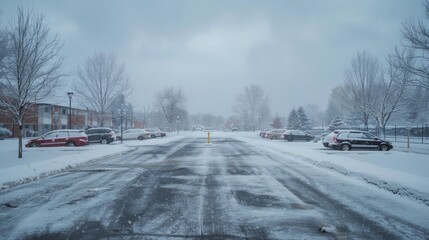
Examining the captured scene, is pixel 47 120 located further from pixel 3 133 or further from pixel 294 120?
pixel 294 120

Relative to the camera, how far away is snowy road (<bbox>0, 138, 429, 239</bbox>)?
5.43 meters

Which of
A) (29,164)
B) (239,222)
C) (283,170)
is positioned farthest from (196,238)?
(29,164)

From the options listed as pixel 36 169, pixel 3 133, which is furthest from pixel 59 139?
pixel 3 133

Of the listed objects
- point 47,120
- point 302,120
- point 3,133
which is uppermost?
point 302,120

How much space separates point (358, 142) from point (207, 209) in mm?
19897

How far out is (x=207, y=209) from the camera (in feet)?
22.6

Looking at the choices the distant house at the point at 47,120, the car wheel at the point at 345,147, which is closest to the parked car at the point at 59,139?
the car wheel at the point at 345,147

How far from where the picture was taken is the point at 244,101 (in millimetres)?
98000

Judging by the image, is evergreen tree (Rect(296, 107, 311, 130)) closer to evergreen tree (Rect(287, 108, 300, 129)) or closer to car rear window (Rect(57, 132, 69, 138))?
evergreen tree (Rect(287, 108, 300, 129))

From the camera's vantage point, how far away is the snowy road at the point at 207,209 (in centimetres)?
543

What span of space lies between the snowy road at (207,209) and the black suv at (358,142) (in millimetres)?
13264

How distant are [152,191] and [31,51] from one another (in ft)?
40.3

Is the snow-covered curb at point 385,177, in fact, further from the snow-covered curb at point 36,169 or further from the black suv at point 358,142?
the snow-covered curb at point 36,169

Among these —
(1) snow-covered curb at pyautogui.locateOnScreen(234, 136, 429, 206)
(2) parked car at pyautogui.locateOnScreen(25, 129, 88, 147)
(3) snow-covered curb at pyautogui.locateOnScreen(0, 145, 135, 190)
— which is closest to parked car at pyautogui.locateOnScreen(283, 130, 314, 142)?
(2) parked car at pyautogui.locateOnScreen(25, 129, 88, 147)
